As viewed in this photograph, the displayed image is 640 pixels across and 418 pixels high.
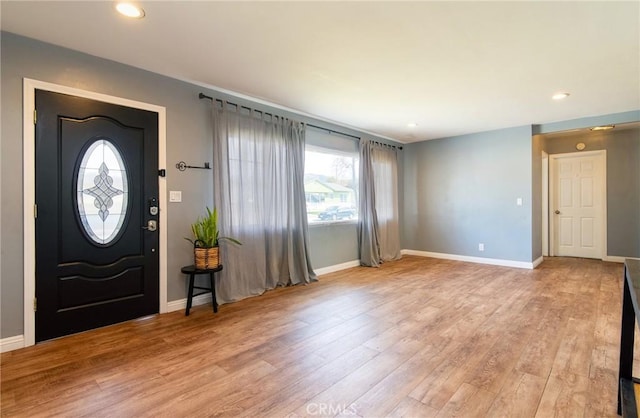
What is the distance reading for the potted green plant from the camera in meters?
3.15

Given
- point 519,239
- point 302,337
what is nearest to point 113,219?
point 302,337

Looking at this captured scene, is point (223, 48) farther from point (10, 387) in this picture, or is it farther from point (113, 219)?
point (10, 387)

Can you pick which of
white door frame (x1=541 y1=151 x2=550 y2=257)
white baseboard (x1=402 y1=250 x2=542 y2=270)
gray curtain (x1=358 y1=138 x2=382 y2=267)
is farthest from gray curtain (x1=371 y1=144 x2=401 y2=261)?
white door frame (x1=541 y1=151 x2=550 y2=257)

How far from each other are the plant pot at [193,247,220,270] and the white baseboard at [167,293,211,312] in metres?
0.48

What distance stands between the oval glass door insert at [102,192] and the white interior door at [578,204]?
749 cm

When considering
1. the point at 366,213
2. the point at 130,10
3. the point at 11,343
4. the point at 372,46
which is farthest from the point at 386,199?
the point at 11,343

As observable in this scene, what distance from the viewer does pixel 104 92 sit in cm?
280

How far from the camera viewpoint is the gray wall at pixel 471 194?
5.29 metres

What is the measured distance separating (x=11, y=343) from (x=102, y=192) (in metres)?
1.31

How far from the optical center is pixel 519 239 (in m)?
5.32

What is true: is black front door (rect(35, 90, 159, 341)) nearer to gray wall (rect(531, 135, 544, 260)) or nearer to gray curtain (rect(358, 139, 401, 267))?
gray curtain (rect(358, 139, 401, 267))

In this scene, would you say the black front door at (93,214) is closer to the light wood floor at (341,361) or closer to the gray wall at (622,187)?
the light wood floor at (341,361)

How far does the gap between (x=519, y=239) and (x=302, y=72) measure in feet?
15.2

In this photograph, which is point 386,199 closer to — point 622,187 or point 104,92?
point 622,187
